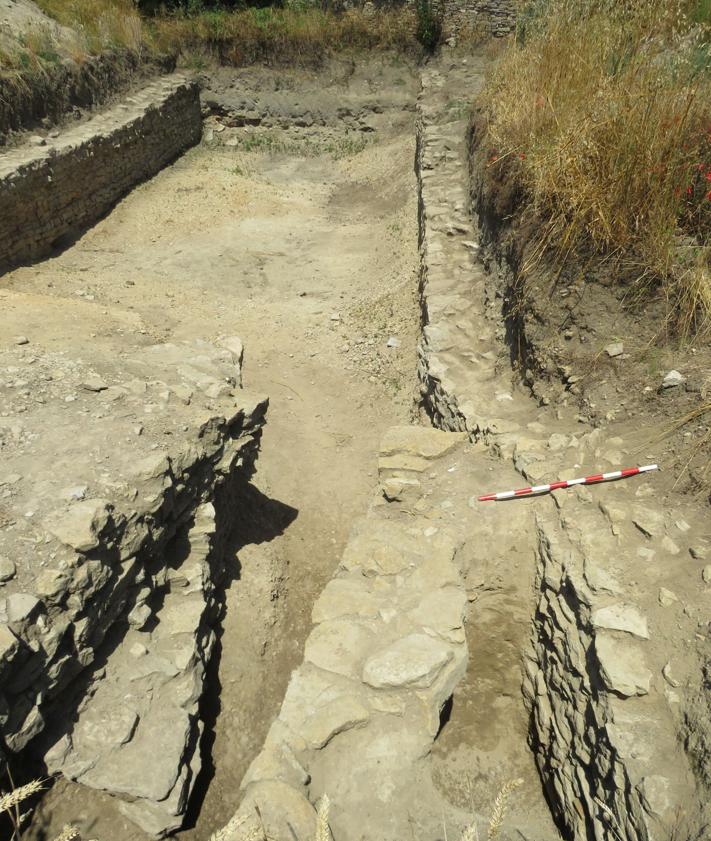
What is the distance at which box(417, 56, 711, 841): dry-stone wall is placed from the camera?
213 cm

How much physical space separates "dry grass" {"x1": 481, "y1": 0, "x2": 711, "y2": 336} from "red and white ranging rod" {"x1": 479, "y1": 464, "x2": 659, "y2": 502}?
98cm

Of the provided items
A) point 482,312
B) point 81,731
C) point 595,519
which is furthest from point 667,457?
point 81,731

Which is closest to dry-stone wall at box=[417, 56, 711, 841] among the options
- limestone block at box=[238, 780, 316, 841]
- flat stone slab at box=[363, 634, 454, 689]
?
flat stone slab at box=[363, 634, 454, 689]

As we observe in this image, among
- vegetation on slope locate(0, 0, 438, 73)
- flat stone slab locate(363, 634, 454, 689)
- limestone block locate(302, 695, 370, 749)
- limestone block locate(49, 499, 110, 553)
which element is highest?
vegetation on slope locate(0, 0, 438, 73)

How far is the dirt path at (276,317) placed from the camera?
3584 mm

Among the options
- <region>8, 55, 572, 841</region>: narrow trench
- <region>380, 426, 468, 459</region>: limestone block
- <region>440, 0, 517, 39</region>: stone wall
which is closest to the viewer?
<region>8, 55, 572, 841</region>: narrow trench

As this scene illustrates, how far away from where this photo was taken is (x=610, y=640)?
2.46m

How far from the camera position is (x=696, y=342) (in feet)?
11.1

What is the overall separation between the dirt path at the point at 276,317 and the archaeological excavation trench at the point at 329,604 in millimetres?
31

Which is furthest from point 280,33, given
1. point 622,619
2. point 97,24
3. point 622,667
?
point 622,667

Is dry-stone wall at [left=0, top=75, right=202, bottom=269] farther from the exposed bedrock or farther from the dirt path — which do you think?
the exposed bedrock

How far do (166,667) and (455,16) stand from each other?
1468cm

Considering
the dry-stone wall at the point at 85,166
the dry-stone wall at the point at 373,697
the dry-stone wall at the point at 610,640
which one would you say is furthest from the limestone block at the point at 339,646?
the dry-stone wall at the point at 85,166

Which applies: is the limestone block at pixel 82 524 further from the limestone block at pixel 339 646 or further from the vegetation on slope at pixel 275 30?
the vegetation on slope at pixel 275 30
